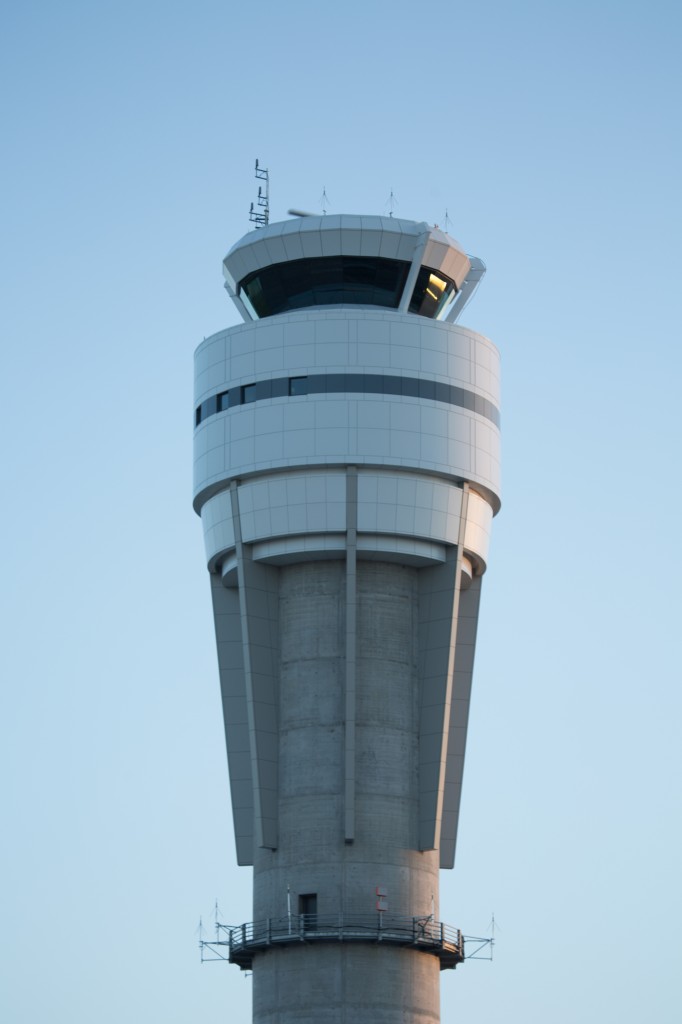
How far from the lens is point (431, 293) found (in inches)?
3433

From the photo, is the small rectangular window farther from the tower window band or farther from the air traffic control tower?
the tower window band

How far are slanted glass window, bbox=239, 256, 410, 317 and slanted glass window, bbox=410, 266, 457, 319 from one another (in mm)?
758

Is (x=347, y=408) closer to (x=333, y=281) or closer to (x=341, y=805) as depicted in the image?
(x=333, y=281)

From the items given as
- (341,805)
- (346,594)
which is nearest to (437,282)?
(346,594)

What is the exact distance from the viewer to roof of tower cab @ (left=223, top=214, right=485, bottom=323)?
84.8m

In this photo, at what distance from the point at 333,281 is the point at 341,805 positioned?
22290 millimetres

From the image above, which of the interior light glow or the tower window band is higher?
Result: the interior light glow

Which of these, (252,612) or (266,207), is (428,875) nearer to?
(252,612)

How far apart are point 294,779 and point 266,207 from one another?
2833cm

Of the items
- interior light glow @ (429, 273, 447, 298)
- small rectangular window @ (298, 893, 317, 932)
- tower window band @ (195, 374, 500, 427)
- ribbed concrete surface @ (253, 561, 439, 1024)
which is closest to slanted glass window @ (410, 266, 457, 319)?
interior light glow @ (429, 273, 447, 298)

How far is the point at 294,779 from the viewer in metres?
80.6

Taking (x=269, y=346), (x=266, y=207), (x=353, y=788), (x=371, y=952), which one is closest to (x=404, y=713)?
(x=353, y=788)

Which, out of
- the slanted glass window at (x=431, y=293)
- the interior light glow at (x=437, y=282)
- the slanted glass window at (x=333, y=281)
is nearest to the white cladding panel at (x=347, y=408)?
the slanted glass window at (x=333, y=281)

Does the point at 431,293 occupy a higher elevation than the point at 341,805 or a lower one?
higher
